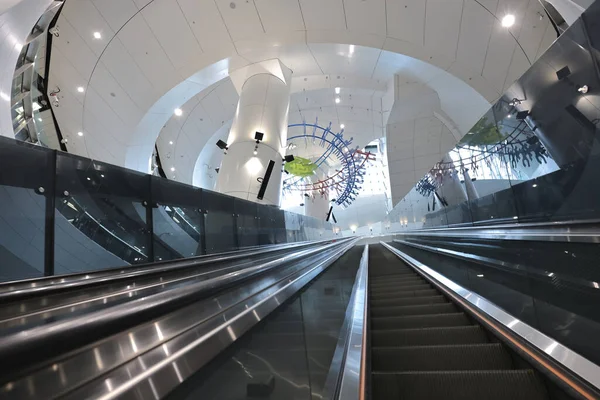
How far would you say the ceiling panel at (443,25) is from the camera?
935 centimetres

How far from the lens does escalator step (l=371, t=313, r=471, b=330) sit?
309cm

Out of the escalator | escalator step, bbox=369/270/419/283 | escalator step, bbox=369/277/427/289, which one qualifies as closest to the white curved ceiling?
escalator step, bbox=369/270/419/283

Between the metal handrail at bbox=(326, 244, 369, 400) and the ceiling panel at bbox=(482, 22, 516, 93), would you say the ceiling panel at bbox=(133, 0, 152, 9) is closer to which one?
the ceiling panel at bbox=(482, 22, 516, 93)

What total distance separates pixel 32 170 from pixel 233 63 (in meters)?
10.8

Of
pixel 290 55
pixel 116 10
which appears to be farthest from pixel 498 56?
pixel 116 10

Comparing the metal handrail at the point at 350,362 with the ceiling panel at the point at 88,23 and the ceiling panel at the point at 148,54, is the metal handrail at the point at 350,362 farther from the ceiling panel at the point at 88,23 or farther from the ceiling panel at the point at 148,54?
the ceiling panel at the point at 88,23

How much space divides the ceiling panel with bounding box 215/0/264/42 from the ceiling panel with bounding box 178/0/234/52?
19cm

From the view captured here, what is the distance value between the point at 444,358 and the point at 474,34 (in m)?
10.5

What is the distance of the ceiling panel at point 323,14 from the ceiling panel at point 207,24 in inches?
107

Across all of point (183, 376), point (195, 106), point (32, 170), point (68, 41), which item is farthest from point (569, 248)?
point (195, 106)

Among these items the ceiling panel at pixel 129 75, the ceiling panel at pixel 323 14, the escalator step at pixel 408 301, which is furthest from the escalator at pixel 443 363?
the ceiling panel at pixel 129 75

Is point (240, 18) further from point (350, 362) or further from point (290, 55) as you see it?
point (350, 362)

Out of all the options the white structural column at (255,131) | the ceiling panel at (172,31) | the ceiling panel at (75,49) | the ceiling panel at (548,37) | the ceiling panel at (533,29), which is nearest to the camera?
the ceiling panel at (533,29)

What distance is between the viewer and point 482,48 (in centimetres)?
984
